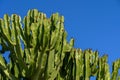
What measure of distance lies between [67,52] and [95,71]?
31.0 inches

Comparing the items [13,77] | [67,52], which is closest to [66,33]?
[67,52]

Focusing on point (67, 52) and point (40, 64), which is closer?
point (40, 64)

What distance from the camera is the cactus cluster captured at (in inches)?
265

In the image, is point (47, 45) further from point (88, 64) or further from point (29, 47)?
point (88, 64)

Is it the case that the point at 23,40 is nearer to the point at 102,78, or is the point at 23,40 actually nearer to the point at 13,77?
the point at 13,77

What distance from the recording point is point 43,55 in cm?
662

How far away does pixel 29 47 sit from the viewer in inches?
277

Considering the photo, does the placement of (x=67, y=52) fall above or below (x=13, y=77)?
above

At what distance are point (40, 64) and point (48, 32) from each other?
680 millimetres

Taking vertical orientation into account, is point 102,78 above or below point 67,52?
below

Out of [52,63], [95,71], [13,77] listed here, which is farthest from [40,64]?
[95,71]

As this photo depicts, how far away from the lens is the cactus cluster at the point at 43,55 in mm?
6719

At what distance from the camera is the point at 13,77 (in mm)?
6988

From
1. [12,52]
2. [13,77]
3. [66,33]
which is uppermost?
[66,33]
